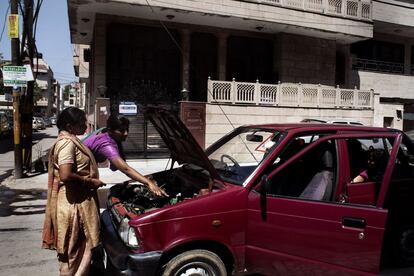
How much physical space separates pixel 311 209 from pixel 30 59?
12.6 meters

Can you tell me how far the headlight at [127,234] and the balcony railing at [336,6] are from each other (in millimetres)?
15460

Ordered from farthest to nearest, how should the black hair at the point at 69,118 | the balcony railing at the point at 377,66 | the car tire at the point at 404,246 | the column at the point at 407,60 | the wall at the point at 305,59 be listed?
the column at the point at 407,60, the balcony railing at the point at 377,66, the wall at the point at 305,59, the car tire at the point at 404,246, the black hair at the point at 69,118

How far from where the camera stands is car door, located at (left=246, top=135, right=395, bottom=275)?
3.61m

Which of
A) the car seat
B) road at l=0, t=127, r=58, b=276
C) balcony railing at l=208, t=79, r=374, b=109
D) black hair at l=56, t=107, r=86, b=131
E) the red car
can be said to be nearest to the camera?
the red car

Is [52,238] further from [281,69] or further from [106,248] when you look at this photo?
[281,69]

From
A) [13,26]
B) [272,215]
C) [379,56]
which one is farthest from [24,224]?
[379,56]

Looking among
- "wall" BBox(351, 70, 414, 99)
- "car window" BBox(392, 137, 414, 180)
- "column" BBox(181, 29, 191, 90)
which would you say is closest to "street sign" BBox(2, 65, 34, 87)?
"column" BBox(181, 29, 191, 90)

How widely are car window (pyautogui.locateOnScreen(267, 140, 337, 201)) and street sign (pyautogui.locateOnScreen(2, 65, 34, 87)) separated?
373 inches

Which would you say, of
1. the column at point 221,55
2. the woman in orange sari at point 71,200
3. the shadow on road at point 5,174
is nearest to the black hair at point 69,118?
the woman in orange sari at point 71,200

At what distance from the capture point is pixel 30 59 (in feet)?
45.6

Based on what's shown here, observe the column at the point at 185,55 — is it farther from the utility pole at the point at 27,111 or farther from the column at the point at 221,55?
the utility pole at the point at 27,111

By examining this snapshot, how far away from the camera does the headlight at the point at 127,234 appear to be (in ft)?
11.3

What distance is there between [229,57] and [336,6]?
212 inches

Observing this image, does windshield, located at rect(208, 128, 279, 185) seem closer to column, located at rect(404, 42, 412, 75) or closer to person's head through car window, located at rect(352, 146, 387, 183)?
person's head through car window, located at rect(352, 146, 387, 183)
